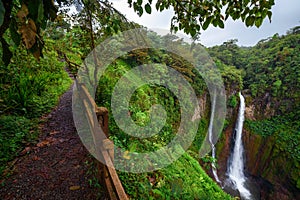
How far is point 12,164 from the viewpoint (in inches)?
117

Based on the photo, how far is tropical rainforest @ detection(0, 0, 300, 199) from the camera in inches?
64.7

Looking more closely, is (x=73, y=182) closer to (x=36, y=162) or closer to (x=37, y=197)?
(x=37, y=197)

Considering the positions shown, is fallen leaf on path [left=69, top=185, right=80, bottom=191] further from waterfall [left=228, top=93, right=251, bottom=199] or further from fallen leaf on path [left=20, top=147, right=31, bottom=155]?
waterfall [left=228, top=93, right=251, bottom=199]

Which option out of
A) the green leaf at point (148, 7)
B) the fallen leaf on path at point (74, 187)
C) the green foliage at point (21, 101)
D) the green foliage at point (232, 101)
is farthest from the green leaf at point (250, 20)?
the green foliage at point (232, 101)

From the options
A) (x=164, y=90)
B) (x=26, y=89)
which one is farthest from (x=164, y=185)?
(x=164, y=90)

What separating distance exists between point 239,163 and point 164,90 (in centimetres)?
1173

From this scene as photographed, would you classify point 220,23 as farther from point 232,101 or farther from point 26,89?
point 232,101

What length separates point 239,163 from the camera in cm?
1599

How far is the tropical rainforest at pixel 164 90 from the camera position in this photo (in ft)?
5.40

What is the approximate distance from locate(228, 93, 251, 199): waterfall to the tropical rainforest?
1.54 feet

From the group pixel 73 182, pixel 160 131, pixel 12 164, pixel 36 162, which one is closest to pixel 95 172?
pixel 73 182

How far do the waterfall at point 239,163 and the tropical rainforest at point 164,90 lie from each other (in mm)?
468

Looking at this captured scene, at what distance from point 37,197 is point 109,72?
14.7 ft

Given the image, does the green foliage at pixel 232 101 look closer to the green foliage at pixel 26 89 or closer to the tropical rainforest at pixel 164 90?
the tropical rainforest at pixel 164 90
